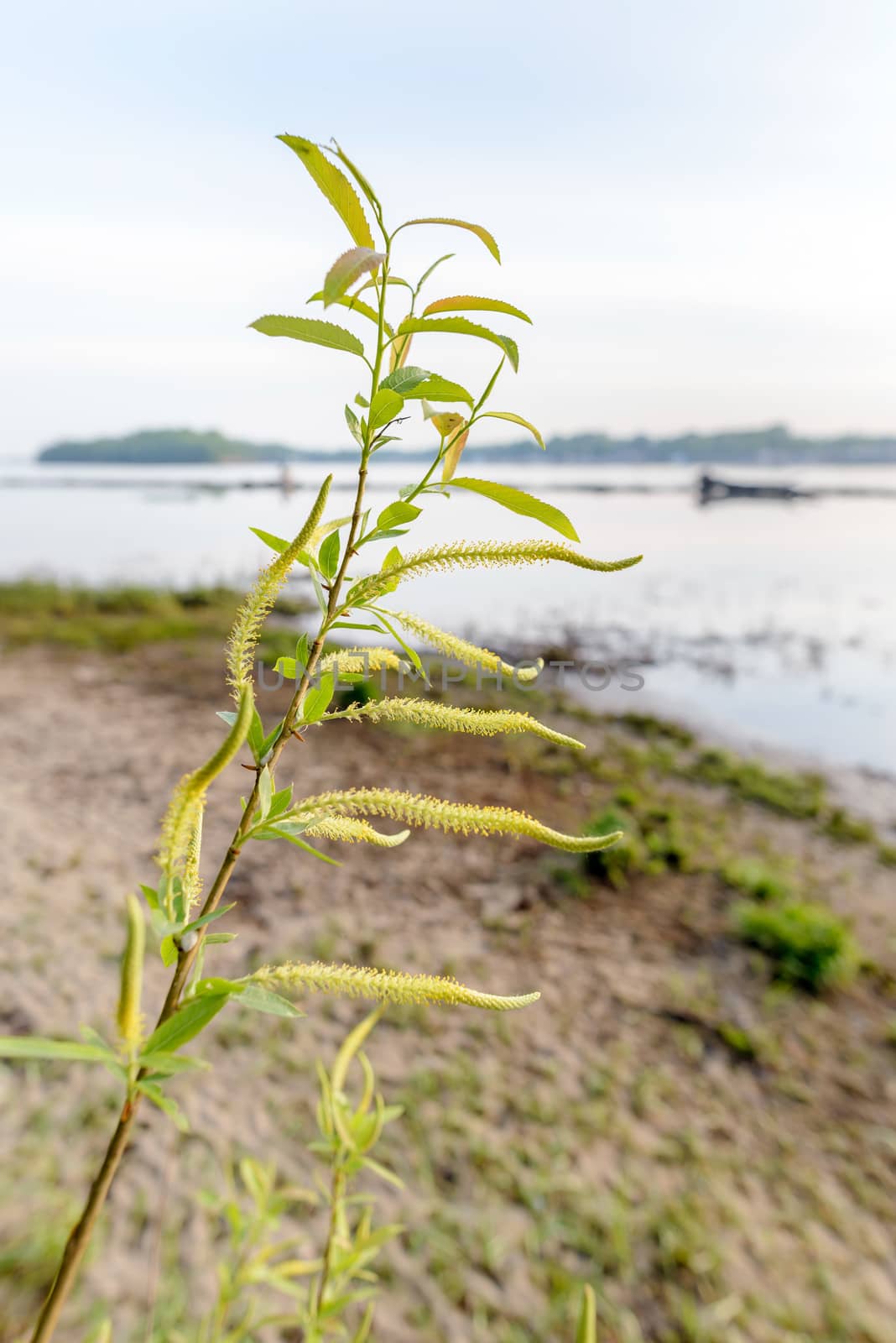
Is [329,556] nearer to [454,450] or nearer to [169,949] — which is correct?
[454,450]

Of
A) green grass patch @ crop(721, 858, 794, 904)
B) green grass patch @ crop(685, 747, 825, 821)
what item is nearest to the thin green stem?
green grass patch @ crop(721, 858, 794, 904)

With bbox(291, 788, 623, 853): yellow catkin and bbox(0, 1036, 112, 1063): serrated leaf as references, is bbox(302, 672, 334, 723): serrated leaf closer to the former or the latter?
bbox(291, 788, 623, 853): yellow catkin

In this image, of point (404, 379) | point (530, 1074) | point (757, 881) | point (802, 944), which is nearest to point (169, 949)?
point (404, 379)

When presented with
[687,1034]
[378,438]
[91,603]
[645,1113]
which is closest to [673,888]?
[687,1034]

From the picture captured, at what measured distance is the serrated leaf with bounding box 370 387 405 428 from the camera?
2.04 ft

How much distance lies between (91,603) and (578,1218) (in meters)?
12.9

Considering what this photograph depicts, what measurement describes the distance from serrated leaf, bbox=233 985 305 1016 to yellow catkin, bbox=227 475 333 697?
23cm

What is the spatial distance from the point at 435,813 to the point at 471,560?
0.67 ft

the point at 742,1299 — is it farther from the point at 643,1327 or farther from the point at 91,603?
the point at 91,603

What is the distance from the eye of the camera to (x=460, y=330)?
0.63 m

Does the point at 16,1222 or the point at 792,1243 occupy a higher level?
the point at 16,1222

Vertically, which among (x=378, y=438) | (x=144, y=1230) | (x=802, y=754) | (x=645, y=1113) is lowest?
(x=802, y=754)

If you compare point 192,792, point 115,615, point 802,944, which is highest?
point 192,792

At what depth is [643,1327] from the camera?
233 centimetres
